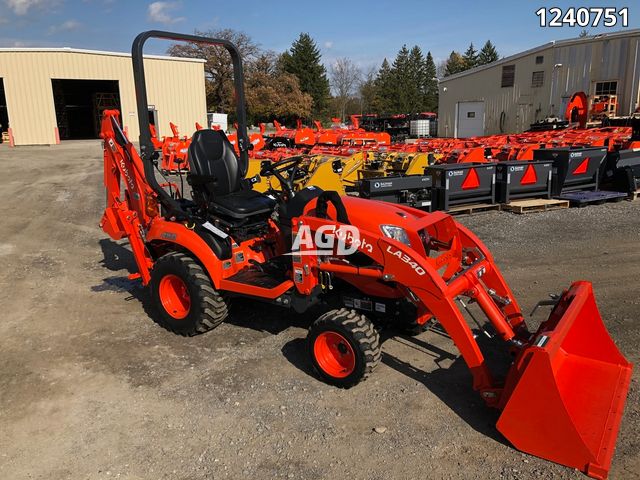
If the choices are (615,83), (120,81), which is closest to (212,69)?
(120,81)

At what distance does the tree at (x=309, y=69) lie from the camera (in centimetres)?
5772

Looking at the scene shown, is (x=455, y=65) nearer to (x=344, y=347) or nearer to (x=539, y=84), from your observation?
(x=539, y=84)

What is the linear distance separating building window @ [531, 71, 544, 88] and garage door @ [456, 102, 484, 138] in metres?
4.21

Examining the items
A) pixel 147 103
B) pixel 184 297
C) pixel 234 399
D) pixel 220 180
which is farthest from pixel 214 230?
pixel 234 399

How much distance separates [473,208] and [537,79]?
23882 mm

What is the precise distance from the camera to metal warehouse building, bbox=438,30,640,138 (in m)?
25.8

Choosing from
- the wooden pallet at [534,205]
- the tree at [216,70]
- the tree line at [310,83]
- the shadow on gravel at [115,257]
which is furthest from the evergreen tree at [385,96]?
the shadow on gravel at [115,257]

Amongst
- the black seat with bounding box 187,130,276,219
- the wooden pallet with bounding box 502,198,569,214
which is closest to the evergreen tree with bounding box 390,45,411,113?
the wooden pallet with bounding box 502,198,569,214

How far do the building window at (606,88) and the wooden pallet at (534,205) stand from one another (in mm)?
20521

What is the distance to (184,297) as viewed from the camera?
4723 millimetres

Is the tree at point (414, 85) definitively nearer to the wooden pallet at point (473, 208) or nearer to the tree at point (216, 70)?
the tree at point (216, 70)

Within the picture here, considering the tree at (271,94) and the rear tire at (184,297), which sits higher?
the tree at (271,94)

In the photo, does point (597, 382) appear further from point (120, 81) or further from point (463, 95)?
point (463, 95)

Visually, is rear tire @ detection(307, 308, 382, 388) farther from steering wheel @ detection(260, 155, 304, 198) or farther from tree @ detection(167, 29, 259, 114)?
tree @ detection(167, 29, 259, 114)
